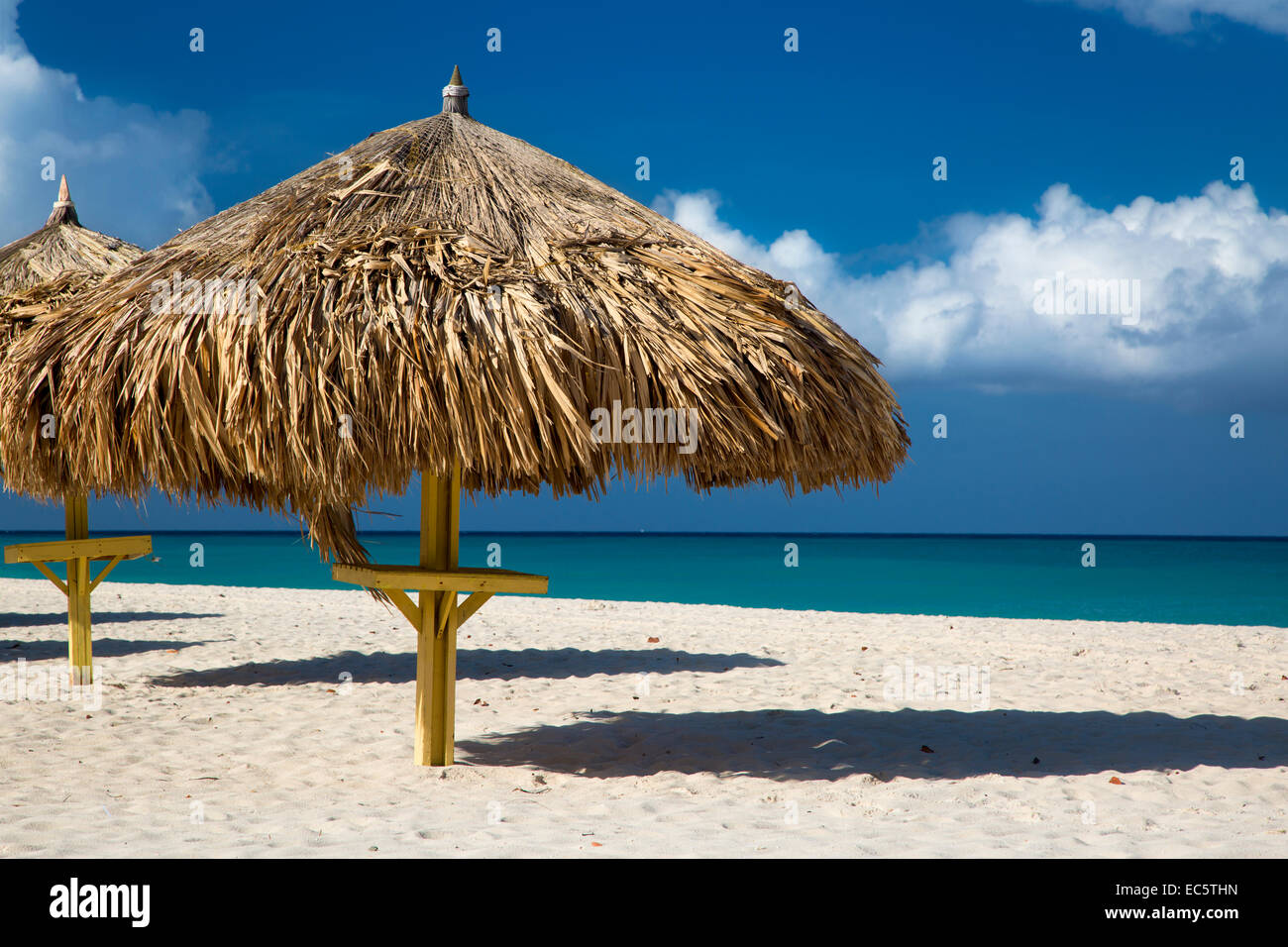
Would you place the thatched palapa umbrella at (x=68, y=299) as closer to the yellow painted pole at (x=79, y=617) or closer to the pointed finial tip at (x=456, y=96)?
the yellow painted pole at (x=79, y=617)

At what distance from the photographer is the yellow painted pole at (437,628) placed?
4512 mm

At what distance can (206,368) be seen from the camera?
12.6 feet

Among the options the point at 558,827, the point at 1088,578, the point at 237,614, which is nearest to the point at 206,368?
the point at 558,827

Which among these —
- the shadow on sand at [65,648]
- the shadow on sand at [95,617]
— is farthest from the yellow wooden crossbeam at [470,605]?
the shadow on sand at [95,617]

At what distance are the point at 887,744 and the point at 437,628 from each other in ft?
8.72

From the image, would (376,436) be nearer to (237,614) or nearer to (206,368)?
(206,368)

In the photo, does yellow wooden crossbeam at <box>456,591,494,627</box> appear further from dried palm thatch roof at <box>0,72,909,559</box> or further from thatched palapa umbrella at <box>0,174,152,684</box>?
thatched palapa umbrella at <box>0,174,152,684</box>

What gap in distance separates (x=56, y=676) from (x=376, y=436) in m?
5.56

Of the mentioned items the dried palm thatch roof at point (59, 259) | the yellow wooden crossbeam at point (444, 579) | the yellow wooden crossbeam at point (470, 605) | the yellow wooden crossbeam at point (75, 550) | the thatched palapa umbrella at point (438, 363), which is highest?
the dried palm thatch roof at point (59, 259)

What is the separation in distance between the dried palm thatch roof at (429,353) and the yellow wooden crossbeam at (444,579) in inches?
16.8

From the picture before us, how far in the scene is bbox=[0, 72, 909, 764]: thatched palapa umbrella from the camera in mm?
3707

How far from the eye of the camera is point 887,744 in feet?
17.3

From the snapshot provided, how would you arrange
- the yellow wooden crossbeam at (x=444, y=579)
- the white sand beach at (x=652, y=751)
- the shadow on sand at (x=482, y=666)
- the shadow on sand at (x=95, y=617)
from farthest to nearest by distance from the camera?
1. the shadow on sand at (x=95, y=617)
2. the shadow on sand at (x=482, y=666)
3. the yellow wooden crossbeam at (x=444, y=579)
4. the white sand beach at (x=652, y=751)
